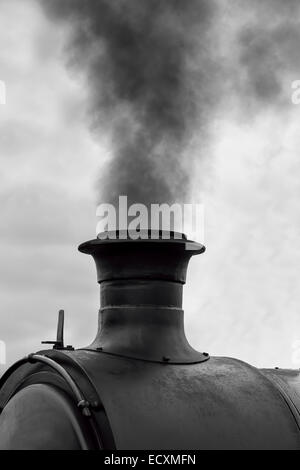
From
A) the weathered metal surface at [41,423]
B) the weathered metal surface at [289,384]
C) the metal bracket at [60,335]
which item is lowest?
the weathered metal surface at [41,423]

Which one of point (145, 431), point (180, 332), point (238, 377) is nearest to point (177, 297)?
point (180, 332)

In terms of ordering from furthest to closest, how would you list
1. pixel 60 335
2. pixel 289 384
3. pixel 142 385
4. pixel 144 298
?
pixel 60 335 → pixel 289 384 → pixel 144 298 → pixel 142 385

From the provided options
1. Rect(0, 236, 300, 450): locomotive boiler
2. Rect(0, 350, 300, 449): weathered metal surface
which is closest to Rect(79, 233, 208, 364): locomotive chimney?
Rect(0, 236, 300, 450): locomotive boiler

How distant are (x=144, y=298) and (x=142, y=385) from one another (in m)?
0.83

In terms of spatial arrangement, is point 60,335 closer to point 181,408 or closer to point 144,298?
point 144,298

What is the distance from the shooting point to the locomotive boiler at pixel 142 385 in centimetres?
495

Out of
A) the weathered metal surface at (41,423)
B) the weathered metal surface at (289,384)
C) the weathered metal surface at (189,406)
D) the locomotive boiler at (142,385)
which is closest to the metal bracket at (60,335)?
the locomotive boiler at (142,385)

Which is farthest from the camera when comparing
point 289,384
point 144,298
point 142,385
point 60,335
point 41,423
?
point 60,335

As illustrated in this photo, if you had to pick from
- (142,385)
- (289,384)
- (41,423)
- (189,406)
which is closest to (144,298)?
(142,385)

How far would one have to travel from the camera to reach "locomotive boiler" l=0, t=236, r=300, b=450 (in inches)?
195

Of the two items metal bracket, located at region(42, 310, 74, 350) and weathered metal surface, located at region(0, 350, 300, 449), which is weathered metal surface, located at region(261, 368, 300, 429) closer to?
weathered metal surface, located at region(0, 350, 300, 449)

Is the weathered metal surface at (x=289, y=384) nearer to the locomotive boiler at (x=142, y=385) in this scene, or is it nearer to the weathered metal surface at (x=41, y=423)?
the locomotive boiler at (x=142, y=385)

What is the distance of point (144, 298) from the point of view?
5.82m
